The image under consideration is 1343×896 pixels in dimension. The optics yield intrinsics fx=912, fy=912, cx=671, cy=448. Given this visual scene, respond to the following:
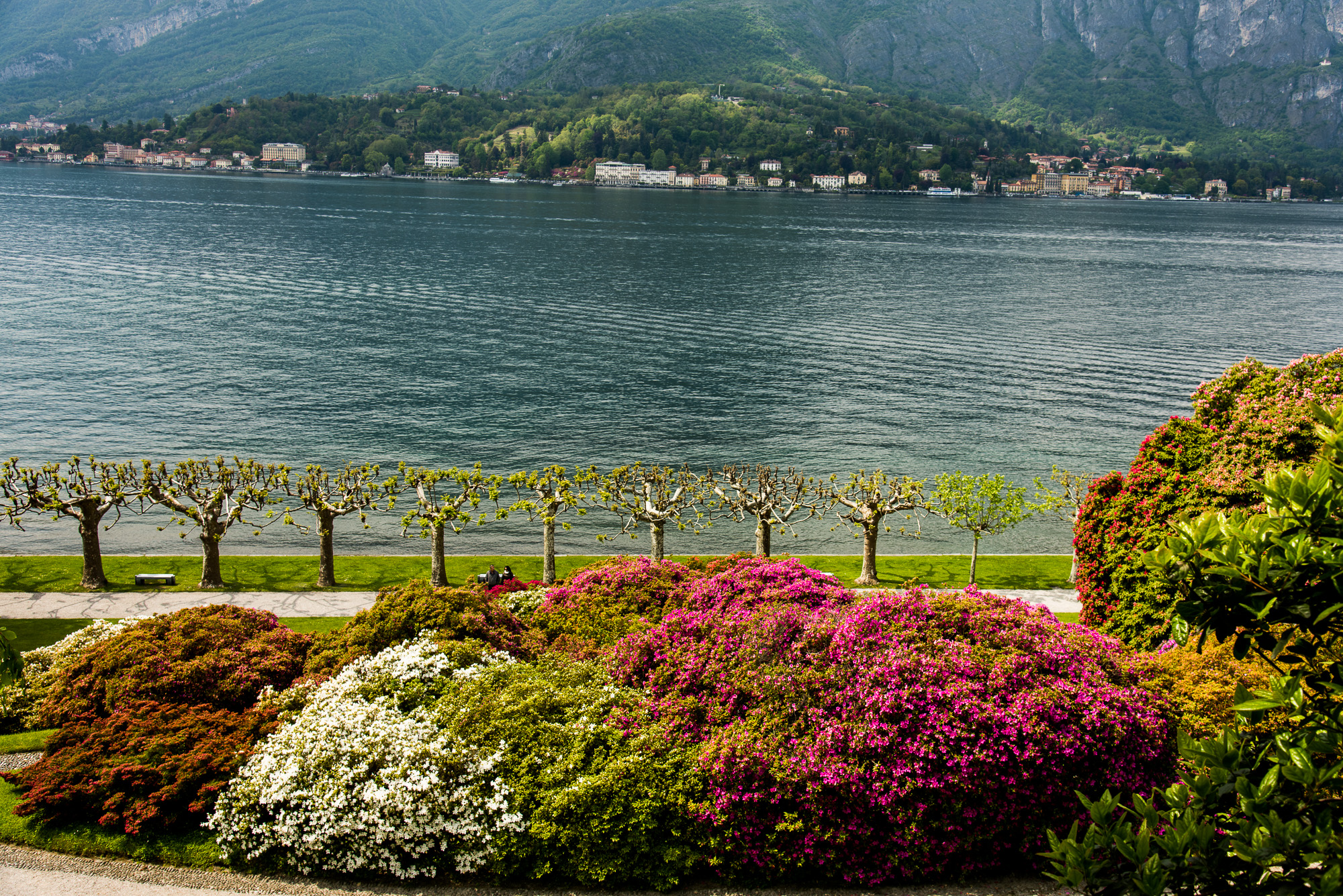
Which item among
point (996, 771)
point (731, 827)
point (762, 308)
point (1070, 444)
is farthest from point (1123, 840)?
point (762, 308)

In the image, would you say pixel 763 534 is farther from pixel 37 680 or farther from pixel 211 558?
pixel 37 680

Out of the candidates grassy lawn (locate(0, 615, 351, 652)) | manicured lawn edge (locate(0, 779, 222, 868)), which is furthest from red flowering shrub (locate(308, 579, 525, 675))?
grassy lawn (locate(0, 615, 351, 652))

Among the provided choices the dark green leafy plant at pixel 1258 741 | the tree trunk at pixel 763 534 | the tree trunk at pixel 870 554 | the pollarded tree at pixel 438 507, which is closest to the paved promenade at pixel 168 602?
the pollarded tree at pixel 438 507

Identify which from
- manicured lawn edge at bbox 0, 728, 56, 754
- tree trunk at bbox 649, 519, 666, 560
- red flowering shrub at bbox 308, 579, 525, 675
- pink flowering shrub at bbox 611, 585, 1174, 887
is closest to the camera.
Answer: pink flowering shrub at bbox 611, 585, 1174, 887

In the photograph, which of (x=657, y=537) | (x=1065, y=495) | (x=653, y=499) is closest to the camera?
(x=657, y=537)

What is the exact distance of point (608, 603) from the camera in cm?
1873

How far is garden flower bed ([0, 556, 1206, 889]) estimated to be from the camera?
40.8 feet

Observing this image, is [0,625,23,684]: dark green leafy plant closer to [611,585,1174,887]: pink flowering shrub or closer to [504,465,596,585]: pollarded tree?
[611,585,1174,887]: pink flowering shrub

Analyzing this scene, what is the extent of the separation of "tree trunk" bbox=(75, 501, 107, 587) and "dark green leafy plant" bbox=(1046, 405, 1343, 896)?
92.6 ft

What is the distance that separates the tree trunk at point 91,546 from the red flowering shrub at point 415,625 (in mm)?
13483

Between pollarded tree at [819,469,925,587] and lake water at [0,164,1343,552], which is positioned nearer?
pollarded tree at [819,469,925,587]

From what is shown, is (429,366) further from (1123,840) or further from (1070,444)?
(1123,840)

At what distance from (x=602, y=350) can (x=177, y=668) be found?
5464cm

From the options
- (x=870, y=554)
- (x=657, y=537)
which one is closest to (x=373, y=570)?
(x=657, y=537)
